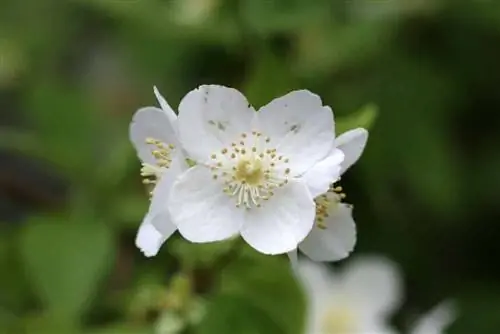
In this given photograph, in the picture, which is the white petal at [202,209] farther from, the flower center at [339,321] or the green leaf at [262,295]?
the flower center at [339,321]

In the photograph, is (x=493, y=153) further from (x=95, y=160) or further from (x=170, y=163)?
(x=170, y=163)

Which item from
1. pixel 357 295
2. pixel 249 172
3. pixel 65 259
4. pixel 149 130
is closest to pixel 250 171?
pixel 249 172

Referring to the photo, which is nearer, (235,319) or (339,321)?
(235,319)

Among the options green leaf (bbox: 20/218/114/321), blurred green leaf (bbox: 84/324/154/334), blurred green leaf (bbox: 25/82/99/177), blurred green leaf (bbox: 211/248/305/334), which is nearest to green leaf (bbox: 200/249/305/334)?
blurred green leaf (bbox: 211/248/305/334)

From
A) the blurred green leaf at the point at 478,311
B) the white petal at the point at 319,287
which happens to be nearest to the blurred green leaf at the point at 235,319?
the white petal at the point at 319,287

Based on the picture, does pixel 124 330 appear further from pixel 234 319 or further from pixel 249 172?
pixel 249 172
